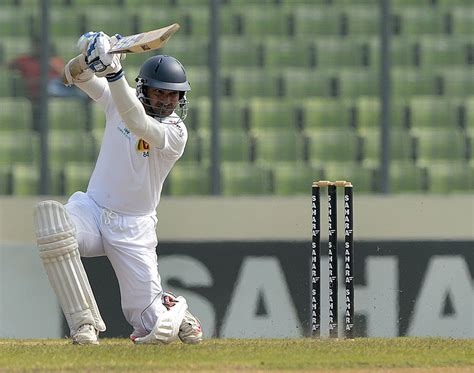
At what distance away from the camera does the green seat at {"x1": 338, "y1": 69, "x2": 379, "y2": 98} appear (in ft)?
34.1

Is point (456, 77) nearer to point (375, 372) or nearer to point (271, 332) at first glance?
point (271, 332)

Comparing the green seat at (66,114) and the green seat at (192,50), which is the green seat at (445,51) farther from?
the green seat at (66,114)

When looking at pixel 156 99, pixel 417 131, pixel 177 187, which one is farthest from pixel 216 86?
pixel 156 99

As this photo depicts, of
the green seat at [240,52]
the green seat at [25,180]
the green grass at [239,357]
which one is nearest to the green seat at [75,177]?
the green seat at [25,180]

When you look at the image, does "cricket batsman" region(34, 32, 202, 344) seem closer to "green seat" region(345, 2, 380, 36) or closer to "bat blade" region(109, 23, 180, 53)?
"bat blade" region(109, 23, 180, 53)

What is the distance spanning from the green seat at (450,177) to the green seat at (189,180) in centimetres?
173

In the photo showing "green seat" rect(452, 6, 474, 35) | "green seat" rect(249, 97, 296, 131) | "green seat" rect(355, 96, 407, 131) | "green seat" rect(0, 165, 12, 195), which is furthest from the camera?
"green seat" rect(452, 6, 474, 35)

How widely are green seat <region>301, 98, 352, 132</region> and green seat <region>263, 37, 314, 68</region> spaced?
36 cm

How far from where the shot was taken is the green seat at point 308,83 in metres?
10.4

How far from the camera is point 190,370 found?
21.0 ft

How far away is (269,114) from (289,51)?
66cm

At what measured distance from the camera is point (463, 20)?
1098 centimetres

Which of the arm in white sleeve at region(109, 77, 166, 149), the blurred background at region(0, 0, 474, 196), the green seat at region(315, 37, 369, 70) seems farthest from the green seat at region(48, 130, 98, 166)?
the arm in white sleeve at region(109, 77, 166, 149)

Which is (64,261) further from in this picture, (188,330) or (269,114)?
(269,114)
